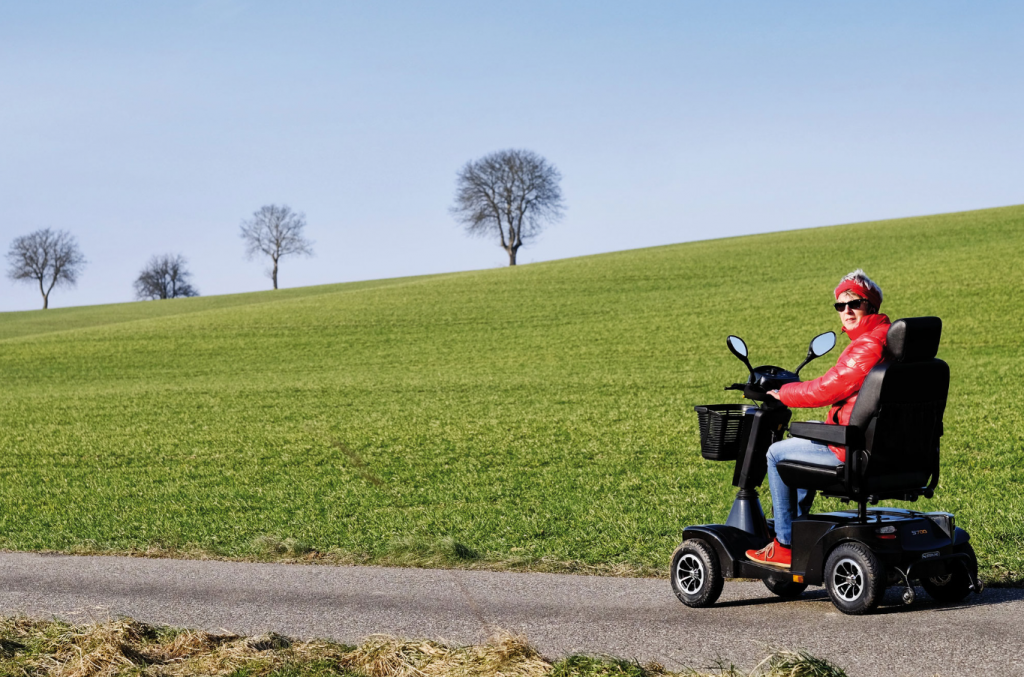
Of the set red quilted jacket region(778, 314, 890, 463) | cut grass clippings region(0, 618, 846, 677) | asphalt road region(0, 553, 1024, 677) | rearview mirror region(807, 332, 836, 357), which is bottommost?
asphalt road region(0, 553, 1024, 677)

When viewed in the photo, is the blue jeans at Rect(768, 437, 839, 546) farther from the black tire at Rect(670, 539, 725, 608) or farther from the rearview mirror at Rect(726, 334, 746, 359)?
the rearview mirror at Rect(726, 334, 746, 359)

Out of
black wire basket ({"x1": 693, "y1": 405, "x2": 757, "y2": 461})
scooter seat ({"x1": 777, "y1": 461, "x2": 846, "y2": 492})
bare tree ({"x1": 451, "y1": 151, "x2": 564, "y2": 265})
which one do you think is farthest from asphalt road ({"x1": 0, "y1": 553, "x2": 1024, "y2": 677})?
bare tree ({"x1": 451, "y1": 151, "x2": 564, "y2": 265})

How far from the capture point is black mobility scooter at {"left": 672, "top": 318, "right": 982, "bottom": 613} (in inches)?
221

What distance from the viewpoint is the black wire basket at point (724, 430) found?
624cm

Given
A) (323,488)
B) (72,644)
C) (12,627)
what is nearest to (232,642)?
(72,644)

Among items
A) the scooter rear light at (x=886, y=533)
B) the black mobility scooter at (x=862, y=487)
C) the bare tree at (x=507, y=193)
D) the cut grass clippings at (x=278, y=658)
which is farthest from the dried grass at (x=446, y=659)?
the bare tree at (x=507, y=193)

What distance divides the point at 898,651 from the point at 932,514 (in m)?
1.24

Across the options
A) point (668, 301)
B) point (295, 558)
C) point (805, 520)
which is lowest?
point (295, 558)

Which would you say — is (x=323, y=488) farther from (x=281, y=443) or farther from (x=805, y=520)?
(x=805, y=520)

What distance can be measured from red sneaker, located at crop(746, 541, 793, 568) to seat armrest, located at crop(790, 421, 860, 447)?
0.75 metres

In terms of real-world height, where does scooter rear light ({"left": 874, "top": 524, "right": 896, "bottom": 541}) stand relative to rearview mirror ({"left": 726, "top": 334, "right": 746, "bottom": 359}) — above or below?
below

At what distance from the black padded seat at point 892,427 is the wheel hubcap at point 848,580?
1.29 feet

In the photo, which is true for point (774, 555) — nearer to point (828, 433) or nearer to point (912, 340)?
point (828, 433)

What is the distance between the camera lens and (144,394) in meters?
26.5
